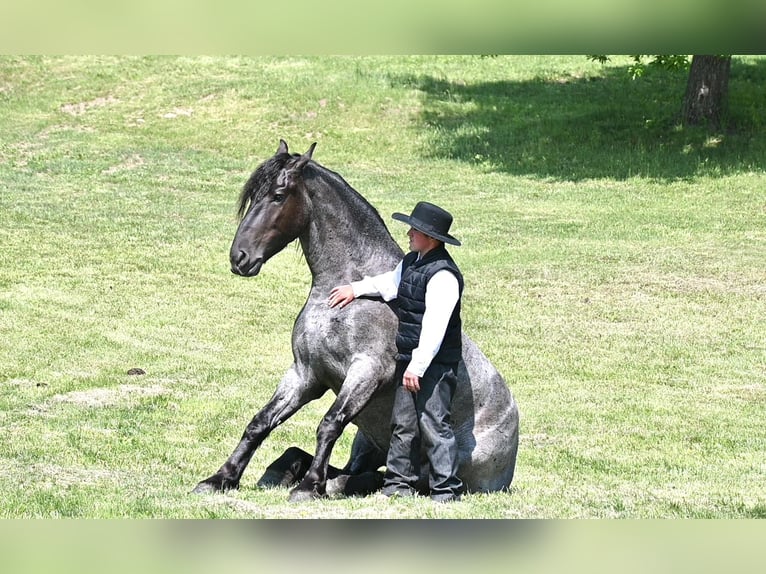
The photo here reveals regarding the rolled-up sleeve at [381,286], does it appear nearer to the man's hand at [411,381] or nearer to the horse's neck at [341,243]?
the horse's neck at [341,243]

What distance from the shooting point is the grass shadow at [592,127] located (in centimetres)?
2745

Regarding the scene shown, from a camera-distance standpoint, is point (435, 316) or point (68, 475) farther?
point (68, 475)

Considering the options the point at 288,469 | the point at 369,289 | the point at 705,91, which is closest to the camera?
the point at 369,289

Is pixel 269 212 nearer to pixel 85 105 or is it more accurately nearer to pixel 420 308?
pixel 420 308

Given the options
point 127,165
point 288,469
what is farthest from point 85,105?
point 288,469

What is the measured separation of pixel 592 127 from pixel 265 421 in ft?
79.2

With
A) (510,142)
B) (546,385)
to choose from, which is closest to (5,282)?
(546,385)

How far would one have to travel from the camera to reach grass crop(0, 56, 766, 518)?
30.4 feet

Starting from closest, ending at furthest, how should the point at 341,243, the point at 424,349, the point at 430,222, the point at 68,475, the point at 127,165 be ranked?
the point at 424,349 → the point at 430,222 → the point at 341,243 → the point at 68,475 → the point at 127,165

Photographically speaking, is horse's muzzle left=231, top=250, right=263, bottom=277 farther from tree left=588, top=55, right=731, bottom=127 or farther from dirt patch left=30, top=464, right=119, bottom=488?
tree left=588, top=55, right=731, bottom=127

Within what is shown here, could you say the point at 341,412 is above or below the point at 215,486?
above

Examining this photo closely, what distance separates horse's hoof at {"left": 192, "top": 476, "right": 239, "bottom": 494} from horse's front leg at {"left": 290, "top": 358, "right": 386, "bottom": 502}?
43cm

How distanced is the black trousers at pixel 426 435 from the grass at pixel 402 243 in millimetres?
266

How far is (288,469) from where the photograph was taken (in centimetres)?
744
